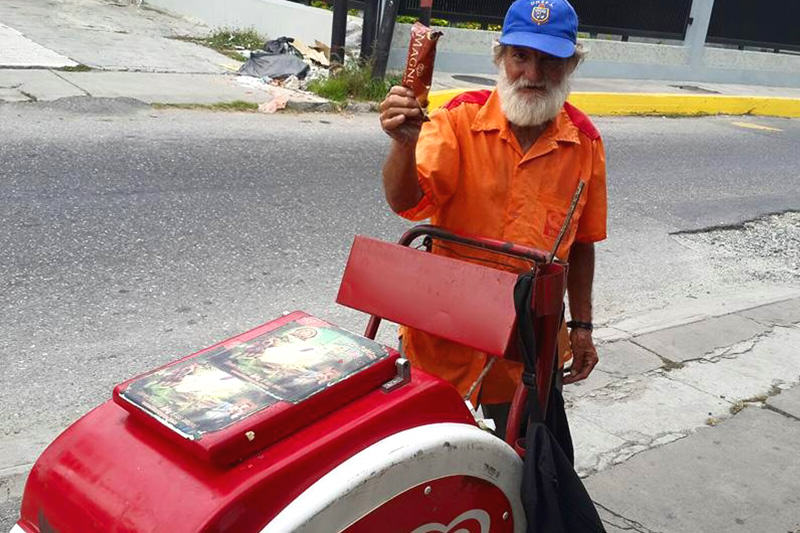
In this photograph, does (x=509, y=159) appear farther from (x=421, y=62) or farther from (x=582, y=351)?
(x=582, y=351)

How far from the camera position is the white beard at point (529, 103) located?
2381mm

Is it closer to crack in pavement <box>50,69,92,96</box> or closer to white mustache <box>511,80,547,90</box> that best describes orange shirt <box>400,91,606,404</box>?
white mustache <box>511,80,547,90</box>

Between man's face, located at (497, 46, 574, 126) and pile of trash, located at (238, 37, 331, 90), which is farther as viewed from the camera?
pile of trash, located at (238, 37, 331, 90)

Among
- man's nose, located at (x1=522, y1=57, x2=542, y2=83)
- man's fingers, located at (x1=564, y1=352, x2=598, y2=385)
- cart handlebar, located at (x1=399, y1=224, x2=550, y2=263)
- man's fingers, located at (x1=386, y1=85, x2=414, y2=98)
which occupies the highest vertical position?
man's nose, located at (x1=522, y1=57, x2=542, y2=83)

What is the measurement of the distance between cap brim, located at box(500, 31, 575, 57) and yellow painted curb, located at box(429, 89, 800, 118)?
870cm

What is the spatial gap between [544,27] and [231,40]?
12004 mm

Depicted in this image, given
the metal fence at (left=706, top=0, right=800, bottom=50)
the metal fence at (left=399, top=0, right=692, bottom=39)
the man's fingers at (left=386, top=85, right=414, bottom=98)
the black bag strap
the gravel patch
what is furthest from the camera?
the metal fence at (left=706, top=0, right=800, bottom=50)

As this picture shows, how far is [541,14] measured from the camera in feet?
7.68

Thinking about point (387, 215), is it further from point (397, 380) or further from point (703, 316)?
point (397, 380)

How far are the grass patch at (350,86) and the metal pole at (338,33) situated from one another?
0.52 meters

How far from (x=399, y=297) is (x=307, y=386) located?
0.51 meters

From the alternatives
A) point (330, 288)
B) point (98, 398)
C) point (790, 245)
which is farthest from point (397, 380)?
point (790, 245)

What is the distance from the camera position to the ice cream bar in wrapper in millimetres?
1921

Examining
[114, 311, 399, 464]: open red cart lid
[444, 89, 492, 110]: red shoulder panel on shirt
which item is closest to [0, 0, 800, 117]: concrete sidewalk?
[444, 89, 492, 110]: red shoulder panel on shirt
